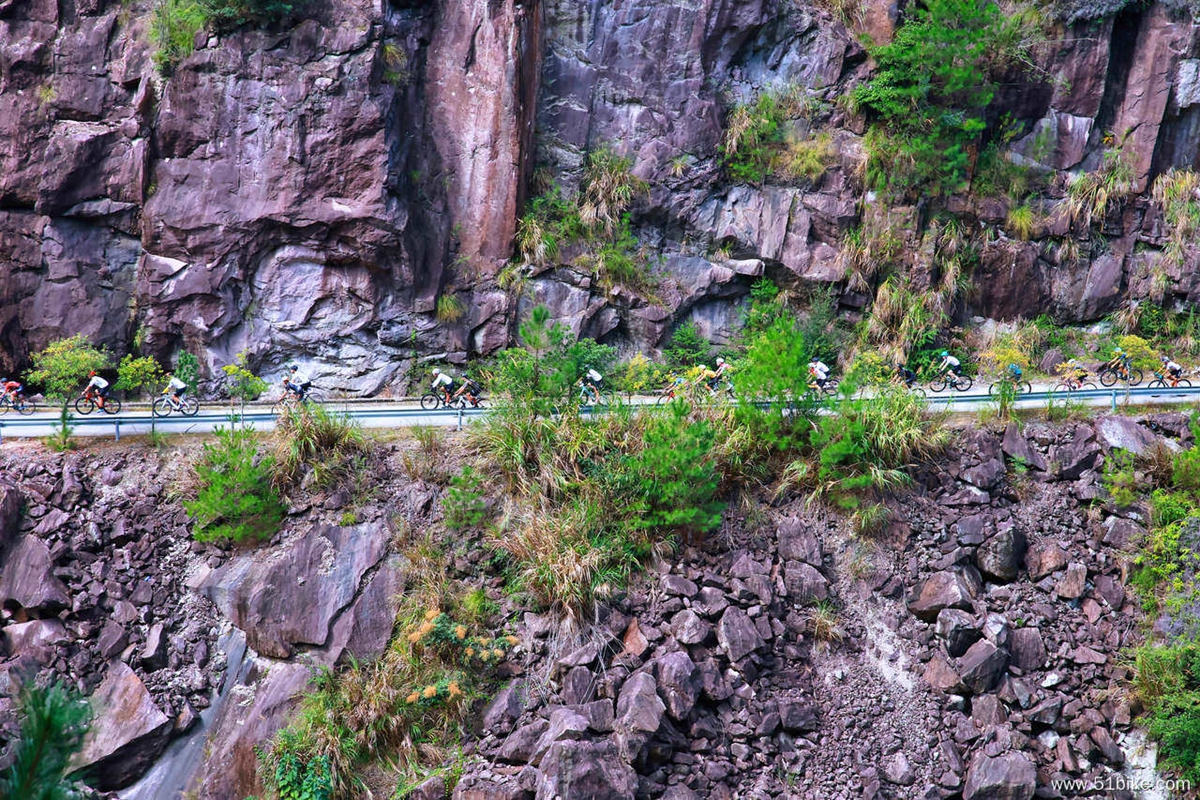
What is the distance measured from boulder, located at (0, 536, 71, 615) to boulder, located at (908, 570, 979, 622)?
12.8 m

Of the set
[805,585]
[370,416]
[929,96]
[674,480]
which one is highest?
[929,96]

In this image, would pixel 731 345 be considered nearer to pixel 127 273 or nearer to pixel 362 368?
pixel 362 368

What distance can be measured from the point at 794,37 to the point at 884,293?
6.98 m

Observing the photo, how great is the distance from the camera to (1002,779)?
992cm

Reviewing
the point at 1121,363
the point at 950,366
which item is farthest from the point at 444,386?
the point at 1121,363

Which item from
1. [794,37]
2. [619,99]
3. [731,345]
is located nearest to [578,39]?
[619,99]

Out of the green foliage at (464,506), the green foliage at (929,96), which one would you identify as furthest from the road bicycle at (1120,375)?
the green foliage at (464,506)

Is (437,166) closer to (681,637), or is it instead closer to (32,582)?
(32,582)

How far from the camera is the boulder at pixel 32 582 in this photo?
36.6ft

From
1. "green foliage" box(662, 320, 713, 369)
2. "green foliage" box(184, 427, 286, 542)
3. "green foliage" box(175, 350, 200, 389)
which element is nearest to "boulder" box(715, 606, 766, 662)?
"green foliage" box(184, 427, 286, 542)

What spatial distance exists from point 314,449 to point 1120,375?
52.4ft

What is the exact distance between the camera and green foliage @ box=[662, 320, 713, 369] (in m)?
18.3

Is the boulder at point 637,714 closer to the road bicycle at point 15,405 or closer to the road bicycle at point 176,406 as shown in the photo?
the road bicycle at point 176,406

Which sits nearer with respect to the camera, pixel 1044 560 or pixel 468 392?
pixel 1044 560
